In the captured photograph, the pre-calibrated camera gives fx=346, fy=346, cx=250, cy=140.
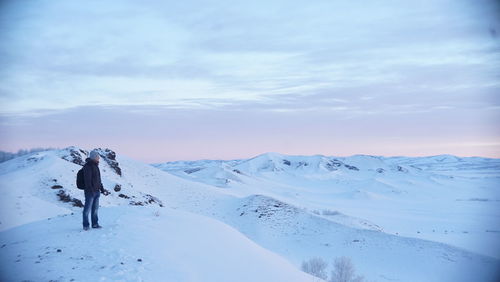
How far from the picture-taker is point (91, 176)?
1161 cm

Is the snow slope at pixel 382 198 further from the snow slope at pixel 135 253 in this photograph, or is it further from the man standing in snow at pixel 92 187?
the man standing in snow at pixel 92 187

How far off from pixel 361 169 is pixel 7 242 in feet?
614

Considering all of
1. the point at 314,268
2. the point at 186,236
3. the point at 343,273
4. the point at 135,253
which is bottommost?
the point at 314,268

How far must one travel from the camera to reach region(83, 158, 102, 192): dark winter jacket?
37.8 ft

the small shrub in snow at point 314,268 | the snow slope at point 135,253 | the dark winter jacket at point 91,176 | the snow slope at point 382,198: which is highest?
the dark winter jacket at point 91,176

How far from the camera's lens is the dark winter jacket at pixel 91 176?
11523 millimetres

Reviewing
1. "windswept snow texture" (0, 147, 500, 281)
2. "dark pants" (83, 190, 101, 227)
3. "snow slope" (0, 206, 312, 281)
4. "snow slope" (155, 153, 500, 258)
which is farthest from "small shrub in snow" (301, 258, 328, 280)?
"snow slope" (155, 153, 500, 258)

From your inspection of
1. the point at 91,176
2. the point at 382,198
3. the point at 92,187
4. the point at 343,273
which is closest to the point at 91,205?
the point at 92,187

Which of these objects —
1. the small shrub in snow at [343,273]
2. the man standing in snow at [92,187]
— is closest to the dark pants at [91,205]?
the man standing in snow at [92,187]

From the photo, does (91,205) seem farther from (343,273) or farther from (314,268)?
(343,273)

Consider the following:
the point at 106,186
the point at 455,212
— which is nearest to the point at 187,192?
the point at 106,186

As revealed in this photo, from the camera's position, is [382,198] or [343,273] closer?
[343,273]

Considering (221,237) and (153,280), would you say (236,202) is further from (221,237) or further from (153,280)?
(153,280)

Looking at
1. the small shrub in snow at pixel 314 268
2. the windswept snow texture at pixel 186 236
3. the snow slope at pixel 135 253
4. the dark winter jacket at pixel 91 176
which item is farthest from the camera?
the small shrub in snow at pixel 314 268
